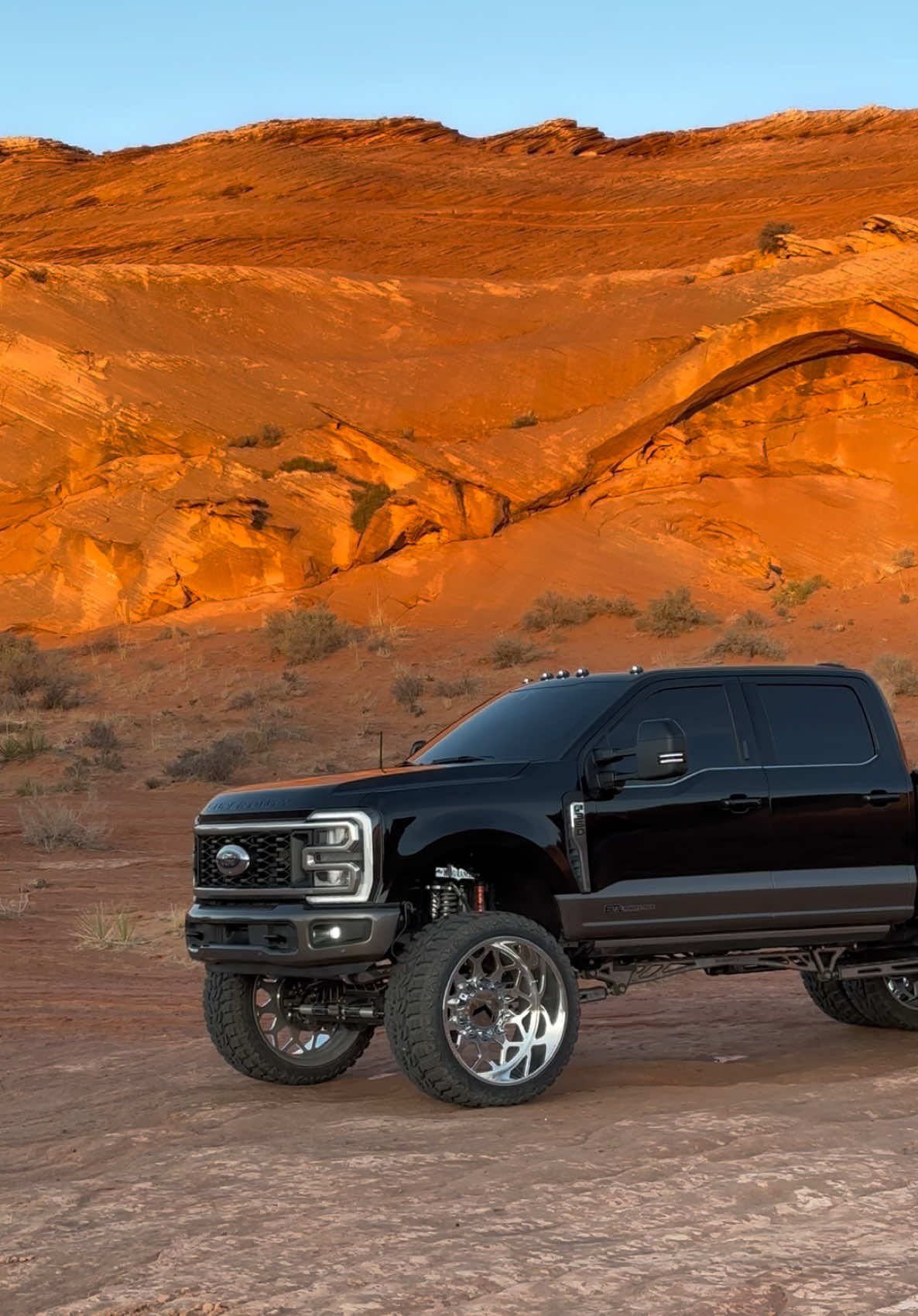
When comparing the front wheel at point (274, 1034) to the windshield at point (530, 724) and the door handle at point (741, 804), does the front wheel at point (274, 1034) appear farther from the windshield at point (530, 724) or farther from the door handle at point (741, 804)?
the door handle at point (741, 804)


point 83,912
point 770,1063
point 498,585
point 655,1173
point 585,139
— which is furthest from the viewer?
point 585,139

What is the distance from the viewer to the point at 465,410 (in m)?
42.3

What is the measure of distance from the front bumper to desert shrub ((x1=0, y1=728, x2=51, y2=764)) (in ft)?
68.7

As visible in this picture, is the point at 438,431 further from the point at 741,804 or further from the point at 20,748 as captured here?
the point at 741,804

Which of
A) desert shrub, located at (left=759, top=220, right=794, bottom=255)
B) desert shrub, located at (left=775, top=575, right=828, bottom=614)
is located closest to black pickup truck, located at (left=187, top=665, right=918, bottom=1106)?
desert shrub, located at (left=775, top=575, right=828, bottom=614)

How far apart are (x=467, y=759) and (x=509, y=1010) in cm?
145

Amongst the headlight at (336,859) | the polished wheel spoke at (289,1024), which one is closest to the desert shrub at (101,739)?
the polished wheel spoke at (289,1024)

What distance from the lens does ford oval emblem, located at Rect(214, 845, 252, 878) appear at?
8578mm

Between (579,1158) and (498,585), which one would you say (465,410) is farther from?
(579,1158)

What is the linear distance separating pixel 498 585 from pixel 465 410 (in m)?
5.71

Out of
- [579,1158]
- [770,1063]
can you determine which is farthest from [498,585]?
[579,1158]

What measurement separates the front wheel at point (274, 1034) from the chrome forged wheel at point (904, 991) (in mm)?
3331

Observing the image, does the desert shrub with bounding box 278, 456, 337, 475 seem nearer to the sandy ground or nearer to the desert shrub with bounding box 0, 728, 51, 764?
the desert shrub with bounding box 0, 728, 51, 764

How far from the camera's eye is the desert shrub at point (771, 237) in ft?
150
